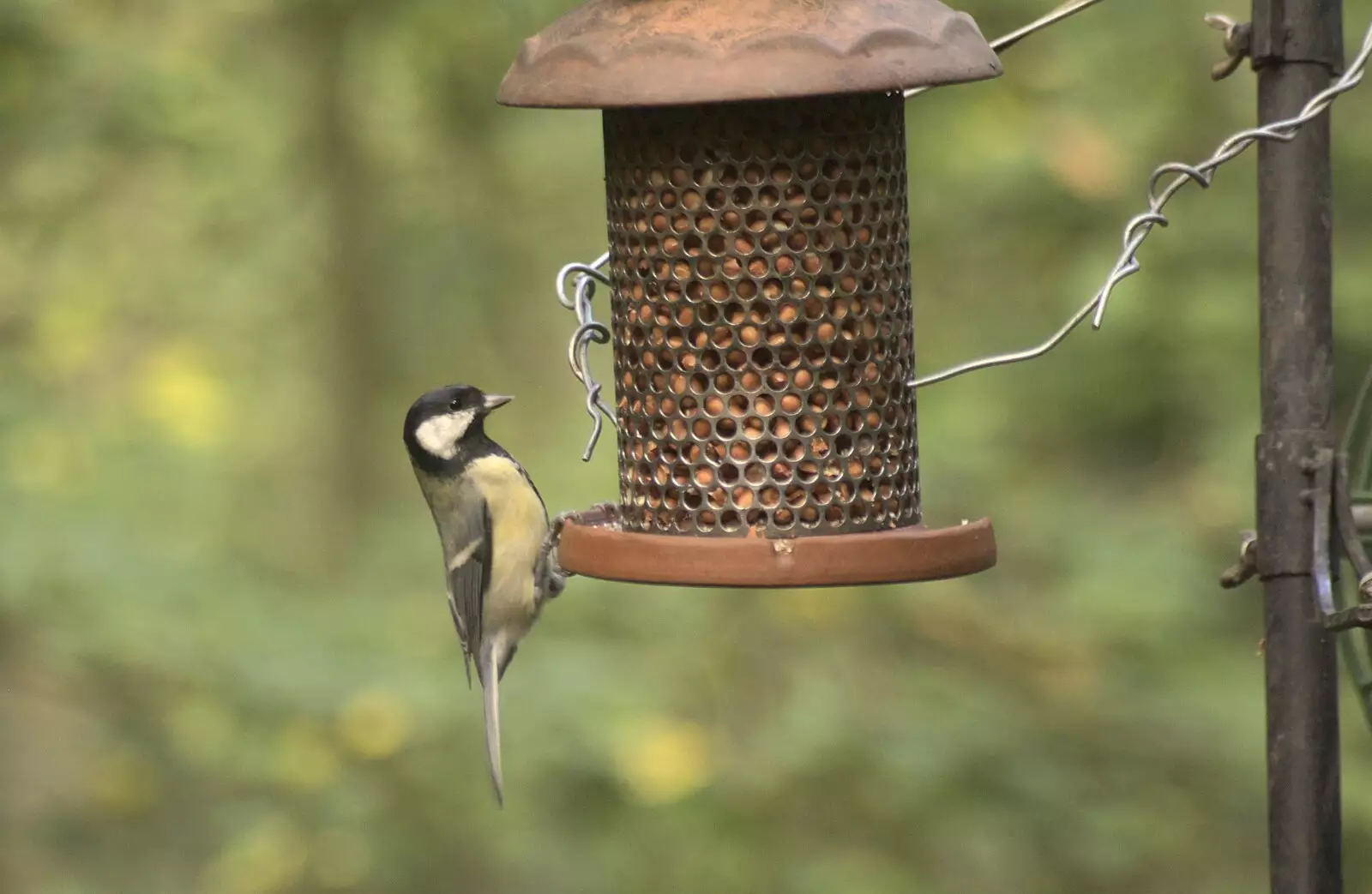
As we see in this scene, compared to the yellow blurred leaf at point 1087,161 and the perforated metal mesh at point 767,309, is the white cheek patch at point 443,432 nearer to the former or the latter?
the perforated metal mesh at point 767,309

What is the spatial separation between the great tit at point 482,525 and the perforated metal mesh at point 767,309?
144 centimetres

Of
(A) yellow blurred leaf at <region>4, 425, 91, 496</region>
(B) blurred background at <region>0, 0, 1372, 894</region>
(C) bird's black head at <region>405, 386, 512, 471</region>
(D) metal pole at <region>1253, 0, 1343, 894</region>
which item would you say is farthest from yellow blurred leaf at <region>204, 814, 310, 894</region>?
(D) metal pole at <region>1253, 0, 1343, 894</region>

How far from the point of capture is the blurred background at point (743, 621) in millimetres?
5691

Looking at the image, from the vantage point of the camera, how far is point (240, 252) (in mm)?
8141

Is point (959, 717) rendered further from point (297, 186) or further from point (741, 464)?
point (297, 186)

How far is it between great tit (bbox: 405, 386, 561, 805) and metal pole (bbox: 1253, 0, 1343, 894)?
7.66 feet

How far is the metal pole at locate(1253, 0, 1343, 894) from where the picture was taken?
2449mm

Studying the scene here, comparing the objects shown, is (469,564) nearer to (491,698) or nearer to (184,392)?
(491,698)

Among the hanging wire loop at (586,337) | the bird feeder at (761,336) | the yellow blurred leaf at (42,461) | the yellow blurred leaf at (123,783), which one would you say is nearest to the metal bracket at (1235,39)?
the bird feeder at (761,336)

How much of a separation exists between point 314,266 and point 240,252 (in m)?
0.35

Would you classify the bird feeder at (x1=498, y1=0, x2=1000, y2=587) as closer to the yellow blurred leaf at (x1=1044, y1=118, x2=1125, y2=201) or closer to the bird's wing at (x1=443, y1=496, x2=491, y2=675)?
the bird's wing at (x1=443, y1=496, x2=491, y2=675)

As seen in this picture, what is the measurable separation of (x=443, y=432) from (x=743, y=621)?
223cm

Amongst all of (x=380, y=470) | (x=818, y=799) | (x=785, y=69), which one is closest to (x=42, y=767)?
(x=380, y=470)

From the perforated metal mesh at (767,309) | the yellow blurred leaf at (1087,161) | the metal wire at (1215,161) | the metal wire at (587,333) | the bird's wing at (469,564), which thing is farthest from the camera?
the yellow blurred leaf at (1087,161)
